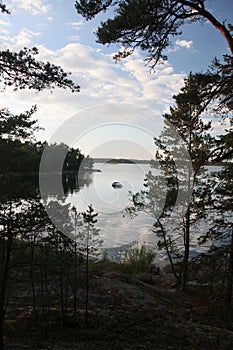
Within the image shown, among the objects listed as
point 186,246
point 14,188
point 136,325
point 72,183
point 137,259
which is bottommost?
point 137,259

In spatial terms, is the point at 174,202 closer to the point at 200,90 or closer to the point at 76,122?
the point at 76,122

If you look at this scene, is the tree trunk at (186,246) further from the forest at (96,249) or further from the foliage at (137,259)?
the foliage at (137,259)

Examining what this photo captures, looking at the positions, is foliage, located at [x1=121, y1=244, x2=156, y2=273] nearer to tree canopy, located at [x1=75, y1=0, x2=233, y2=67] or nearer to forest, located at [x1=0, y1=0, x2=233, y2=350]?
forest, located at [x1=0, y1=0, x2=233, y2=350]

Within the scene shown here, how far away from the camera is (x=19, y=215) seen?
6047 mm

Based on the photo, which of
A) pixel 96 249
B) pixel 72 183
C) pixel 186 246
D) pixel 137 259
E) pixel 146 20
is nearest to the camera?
pixel 146 20

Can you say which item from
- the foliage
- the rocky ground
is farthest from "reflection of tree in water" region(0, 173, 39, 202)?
the foliage

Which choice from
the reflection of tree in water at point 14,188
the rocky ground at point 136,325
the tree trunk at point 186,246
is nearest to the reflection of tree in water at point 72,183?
the tree trunk at point 186,246

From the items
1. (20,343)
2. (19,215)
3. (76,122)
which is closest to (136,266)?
(76,122)

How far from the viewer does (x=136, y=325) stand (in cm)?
793

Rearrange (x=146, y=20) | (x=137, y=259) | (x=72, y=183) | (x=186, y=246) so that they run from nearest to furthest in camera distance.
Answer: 1. (x=146, y=20)
2. (x=186, y=246)
3. (x=137, y=259)
4. (x=72, y=183)

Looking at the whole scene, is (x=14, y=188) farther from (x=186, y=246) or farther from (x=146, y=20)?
(x=186, y=246)

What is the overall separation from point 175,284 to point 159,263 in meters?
4.30

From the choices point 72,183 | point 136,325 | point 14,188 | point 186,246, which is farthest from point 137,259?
point 72,183

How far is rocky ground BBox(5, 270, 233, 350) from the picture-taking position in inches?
260
